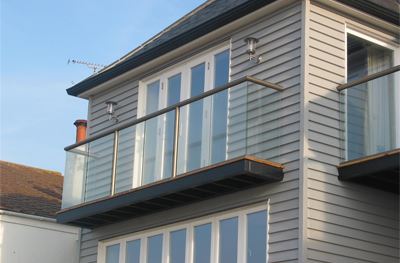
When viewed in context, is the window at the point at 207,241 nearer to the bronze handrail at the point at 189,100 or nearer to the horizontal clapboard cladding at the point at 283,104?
the horizontal clapboard cladding at the point at 283,104

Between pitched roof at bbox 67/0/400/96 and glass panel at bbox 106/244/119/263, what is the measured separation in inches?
131

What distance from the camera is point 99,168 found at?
16250mm

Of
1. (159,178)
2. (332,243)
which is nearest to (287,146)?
(332,243)

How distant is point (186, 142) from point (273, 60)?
1915mm

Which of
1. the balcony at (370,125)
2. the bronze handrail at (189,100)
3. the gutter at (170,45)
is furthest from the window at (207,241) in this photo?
the gutter at (170,45)

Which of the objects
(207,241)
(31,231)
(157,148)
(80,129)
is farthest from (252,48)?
(80,129)

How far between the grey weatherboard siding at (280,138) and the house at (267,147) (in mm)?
20

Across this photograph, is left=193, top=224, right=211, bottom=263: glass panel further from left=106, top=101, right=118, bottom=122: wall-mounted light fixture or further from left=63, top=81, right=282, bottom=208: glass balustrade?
left=106, top=101, right=118, bottom=122: wall-mounted light fixture

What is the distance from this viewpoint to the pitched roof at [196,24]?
46.6 feet

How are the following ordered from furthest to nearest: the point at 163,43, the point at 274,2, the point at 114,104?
the point at 114,104, the point at 163,43, the point at 274,2

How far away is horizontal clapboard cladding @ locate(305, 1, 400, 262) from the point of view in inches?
506

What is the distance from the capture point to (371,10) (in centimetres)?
1418

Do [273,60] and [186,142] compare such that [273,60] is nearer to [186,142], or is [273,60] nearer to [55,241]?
[186,142]

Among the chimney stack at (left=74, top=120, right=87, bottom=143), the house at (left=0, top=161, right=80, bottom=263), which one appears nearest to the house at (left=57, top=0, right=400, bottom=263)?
the house at (left=0, top=161, right=80, bottom=263)
